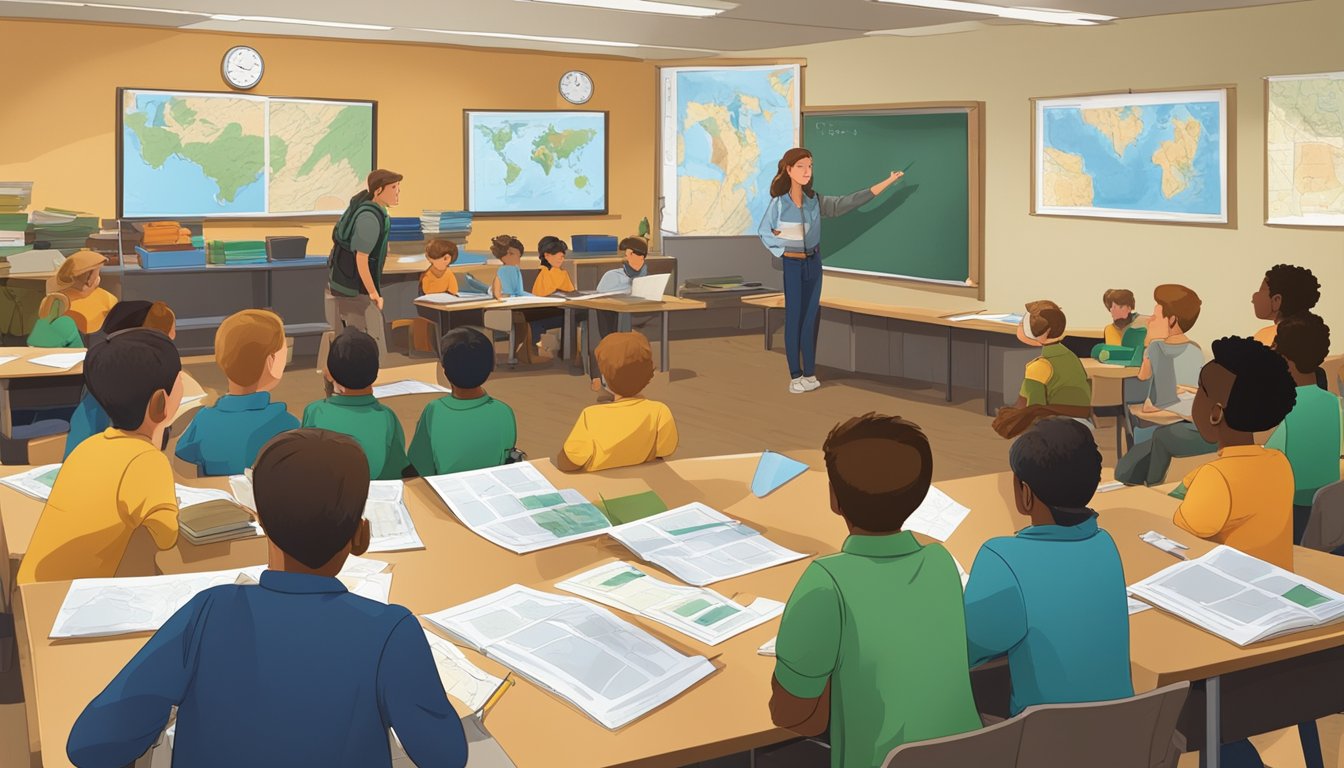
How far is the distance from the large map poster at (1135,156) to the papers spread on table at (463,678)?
6411mm

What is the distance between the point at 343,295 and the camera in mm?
7566

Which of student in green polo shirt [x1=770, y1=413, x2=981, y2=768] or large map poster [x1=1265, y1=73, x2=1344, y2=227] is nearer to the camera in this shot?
student in green polo shirt [x1=770, y1=413, x2=981, y2=768]

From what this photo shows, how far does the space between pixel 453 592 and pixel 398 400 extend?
A: 2.04 metres

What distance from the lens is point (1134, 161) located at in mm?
7766

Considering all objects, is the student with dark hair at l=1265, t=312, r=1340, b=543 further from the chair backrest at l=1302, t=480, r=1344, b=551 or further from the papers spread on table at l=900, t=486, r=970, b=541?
the papers spread on table at l=900, t=486, r=970, b=541

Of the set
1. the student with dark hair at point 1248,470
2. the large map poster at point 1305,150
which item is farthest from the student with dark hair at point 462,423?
the large map poster at point 1305,150

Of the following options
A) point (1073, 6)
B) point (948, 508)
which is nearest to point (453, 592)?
point (948, 508)

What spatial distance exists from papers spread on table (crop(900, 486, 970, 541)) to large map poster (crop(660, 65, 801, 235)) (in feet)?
29.0

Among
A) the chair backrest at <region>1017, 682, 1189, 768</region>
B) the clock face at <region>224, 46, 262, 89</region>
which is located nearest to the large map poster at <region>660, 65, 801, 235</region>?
the clock face at <region>224, 46, 262, 89</region>

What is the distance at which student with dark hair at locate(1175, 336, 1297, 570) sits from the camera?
283cm

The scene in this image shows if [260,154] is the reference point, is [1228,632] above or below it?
below

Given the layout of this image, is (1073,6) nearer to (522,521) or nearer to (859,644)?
(522,521)

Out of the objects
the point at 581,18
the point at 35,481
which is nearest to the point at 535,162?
the point at 581,18

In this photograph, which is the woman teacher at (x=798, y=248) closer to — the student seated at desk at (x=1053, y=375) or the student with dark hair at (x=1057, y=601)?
the student seated at desk at (x=1053, y=375)
